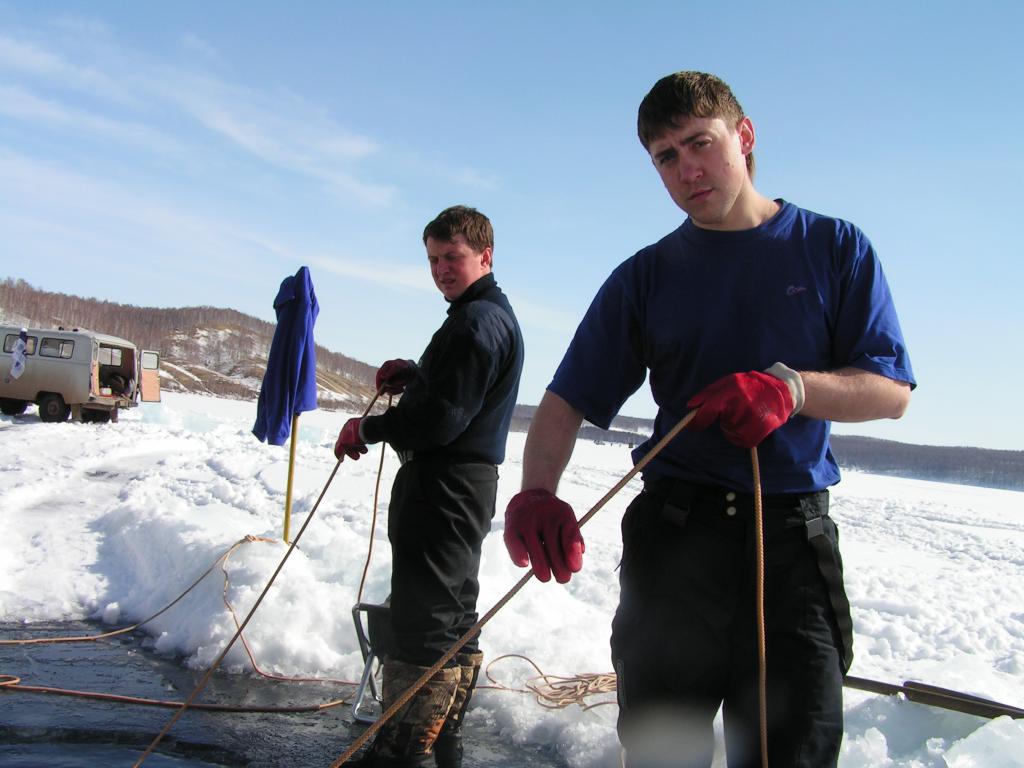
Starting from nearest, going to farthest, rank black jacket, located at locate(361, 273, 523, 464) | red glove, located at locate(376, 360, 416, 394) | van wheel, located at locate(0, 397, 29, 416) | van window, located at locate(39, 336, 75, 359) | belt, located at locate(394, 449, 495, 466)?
black jacket, located at locate(361, 273, 523, 464) → belt, located at locate(394, 449, 495, 466) → red glove, located at locate(376, 360, 416, 394) → van window, located at locate(39, 336, 75, 359) → van wheel, located at locate(0, 397, 29, 416)

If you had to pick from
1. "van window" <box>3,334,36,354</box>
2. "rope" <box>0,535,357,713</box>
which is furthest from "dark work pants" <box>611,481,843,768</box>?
"van window" <box>3,334,36,354</box>

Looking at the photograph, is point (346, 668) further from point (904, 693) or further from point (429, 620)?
point (904, 693)

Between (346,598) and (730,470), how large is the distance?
11.6ft

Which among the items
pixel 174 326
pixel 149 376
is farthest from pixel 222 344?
pixel 149 376

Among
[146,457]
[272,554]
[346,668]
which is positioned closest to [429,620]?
[346,668]

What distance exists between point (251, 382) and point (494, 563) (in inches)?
4303

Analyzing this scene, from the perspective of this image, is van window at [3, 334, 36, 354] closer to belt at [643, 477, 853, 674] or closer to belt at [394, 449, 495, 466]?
belt at [394, 449, 495, 466]

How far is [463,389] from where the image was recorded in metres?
3.03

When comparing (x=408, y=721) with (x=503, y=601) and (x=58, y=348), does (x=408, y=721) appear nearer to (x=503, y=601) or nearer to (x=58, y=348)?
(x=503, y=601)

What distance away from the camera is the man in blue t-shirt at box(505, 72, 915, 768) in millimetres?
1750

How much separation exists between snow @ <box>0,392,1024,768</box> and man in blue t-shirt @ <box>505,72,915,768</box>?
1438mm

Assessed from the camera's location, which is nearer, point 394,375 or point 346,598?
point 394,375

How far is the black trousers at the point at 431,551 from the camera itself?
9.96 feet

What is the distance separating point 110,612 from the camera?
16.7ft
